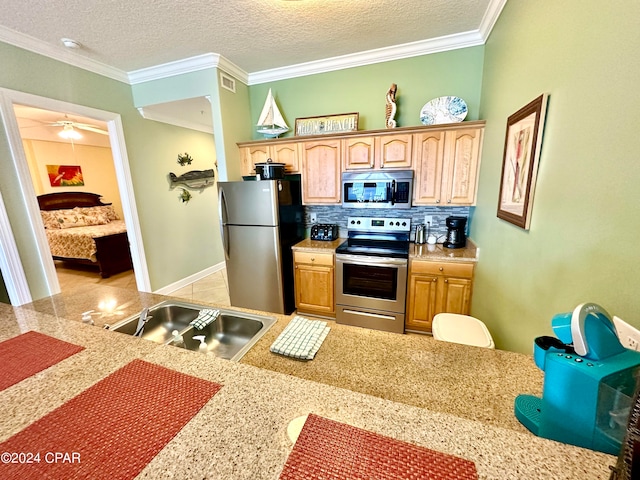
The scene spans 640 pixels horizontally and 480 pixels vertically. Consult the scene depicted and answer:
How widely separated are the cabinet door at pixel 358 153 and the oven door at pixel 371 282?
95 centimetres

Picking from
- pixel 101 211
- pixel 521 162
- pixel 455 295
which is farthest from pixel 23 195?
pixel 101 211

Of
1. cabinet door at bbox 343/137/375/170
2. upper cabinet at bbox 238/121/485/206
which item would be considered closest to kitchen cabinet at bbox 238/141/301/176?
upper cabinet at bbox 238/121/485/206

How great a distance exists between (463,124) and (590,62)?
150 centimetres

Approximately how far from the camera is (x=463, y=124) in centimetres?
234

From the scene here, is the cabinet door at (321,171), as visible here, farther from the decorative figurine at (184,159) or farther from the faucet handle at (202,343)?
the decorative figurine at (184,159)

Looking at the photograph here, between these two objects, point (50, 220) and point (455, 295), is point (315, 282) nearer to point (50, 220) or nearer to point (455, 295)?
point (455, 295)

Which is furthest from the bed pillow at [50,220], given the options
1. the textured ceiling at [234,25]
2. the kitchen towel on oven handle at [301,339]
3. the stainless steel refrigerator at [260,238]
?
the kitchen towel on oven handle at [301,339]

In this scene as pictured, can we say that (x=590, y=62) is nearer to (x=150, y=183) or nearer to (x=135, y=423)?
(x=135, y=423)

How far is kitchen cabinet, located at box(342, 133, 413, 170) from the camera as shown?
253cm

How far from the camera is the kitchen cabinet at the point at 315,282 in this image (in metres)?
2.73

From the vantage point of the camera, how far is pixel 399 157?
255 cm

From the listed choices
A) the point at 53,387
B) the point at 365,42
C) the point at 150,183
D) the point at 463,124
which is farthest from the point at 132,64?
the point at 463,124

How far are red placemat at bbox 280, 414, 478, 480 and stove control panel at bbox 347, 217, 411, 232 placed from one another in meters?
2.47

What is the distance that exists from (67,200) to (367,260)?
6801 millimetres
